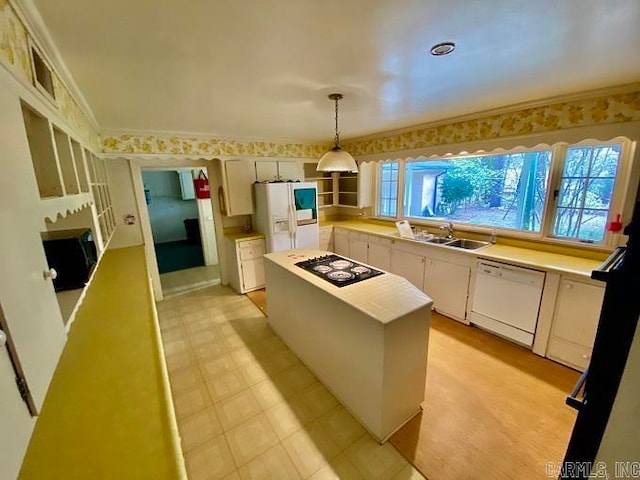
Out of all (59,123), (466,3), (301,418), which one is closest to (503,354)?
(301,418)

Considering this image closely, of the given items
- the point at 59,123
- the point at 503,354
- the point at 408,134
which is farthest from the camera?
the point at 408,134

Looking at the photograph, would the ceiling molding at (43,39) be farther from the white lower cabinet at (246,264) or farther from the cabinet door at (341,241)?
the cabinet door at (341,241)

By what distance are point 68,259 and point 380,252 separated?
3.49m

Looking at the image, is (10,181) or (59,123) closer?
(10,181)

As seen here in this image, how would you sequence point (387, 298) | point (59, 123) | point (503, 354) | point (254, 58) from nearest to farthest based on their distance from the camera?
1. point (59, 123)
2. point (254, 58)
3. point (387, 298)
4. point (503, 354)

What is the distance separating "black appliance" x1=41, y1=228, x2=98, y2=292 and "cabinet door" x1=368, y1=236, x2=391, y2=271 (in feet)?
11.0

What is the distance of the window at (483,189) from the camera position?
9.78ft

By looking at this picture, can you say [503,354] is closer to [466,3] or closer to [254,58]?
[466,3]

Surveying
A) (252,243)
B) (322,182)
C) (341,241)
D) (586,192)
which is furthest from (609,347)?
(322,182)

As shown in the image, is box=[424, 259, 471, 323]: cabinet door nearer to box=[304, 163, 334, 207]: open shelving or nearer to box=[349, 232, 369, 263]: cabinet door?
box=[349, 232, 369, 263]: cabinet door

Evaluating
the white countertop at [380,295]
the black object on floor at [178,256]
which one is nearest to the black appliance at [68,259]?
the white countertop at [380,295]

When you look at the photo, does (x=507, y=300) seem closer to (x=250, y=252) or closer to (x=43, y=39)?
(x=250, y=252)

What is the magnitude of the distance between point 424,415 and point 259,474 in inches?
48.2

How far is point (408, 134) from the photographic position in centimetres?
384
